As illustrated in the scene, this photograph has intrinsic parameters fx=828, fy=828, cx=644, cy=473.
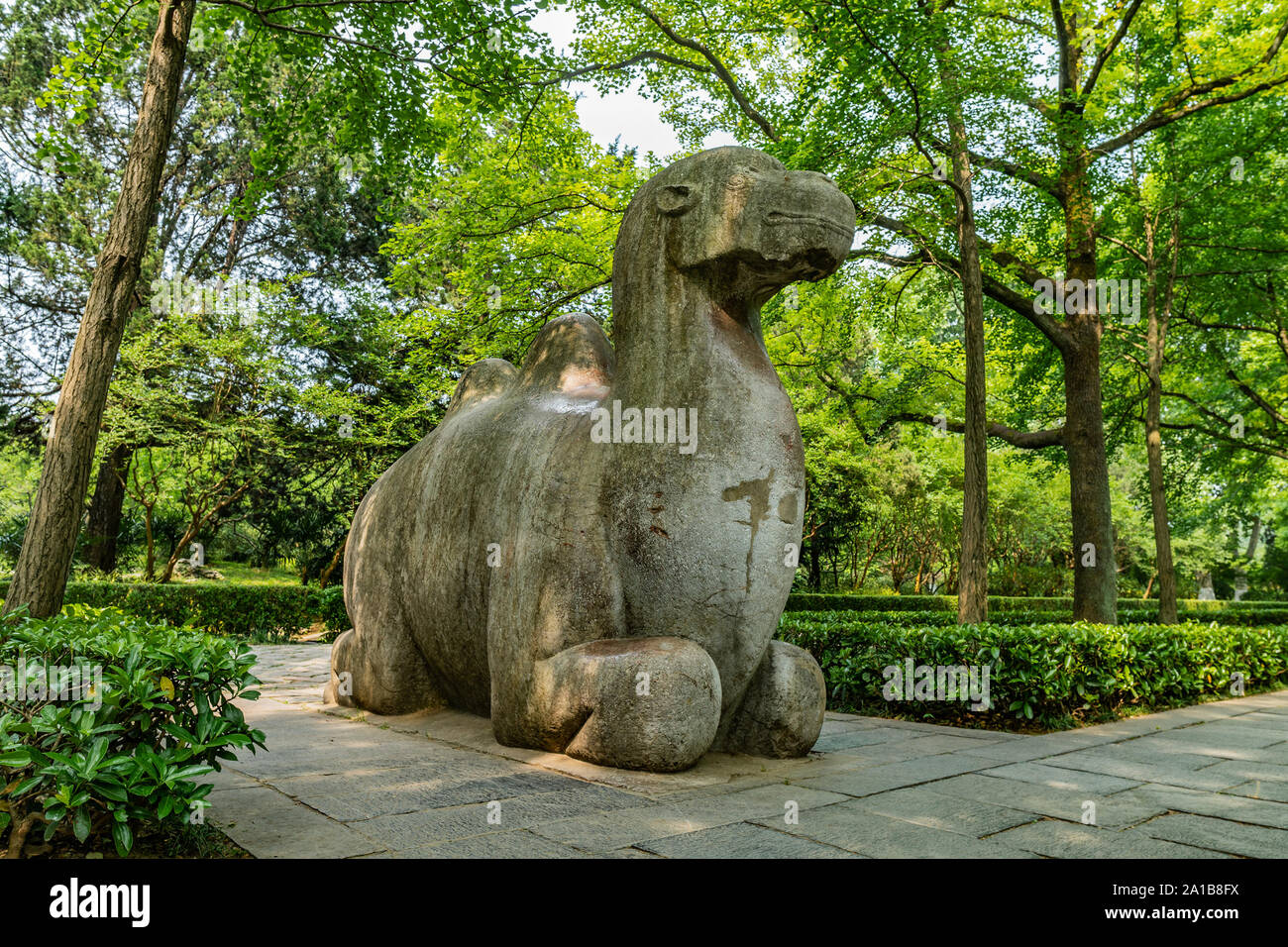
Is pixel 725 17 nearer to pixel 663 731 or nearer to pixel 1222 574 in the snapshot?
pixel 663 731

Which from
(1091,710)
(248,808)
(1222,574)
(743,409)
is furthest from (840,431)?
(1222,574)

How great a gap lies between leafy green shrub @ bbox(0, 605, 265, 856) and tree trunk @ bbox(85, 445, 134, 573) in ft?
57.7

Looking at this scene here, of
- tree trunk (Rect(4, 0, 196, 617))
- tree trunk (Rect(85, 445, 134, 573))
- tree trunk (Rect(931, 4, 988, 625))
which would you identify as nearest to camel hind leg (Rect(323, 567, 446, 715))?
tree trunk (Rect(4, 0, 196, 617))

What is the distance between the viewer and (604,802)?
3.57 m

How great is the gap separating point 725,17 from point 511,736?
11888mm

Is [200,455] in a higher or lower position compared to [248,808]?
higher

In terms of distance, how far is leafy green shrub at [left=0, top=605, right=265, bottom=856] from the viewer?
8.13 ft

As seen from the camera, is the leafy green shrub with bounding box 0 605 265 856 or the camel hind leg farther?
the camel hind leg

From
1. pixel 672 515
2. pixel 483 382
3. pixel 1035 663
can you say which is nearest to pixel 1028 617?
pixel 1035 663

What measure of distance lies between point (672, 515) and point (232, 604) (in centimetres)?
1400

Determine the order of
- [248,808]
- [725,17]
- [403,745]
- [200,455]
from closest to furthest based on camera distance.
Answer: [248,808] < [403,745] < [725,17] < [200,455]

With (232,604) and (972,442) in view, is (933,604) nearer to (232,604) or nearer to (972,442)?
(972,442)

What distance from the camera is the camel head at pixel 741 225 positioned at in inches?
170

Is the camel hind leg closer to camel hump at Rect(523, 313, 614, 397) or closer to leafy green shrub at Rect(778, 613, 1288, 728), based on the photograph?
camel hump at Rect(523, 313, 614, 397)
